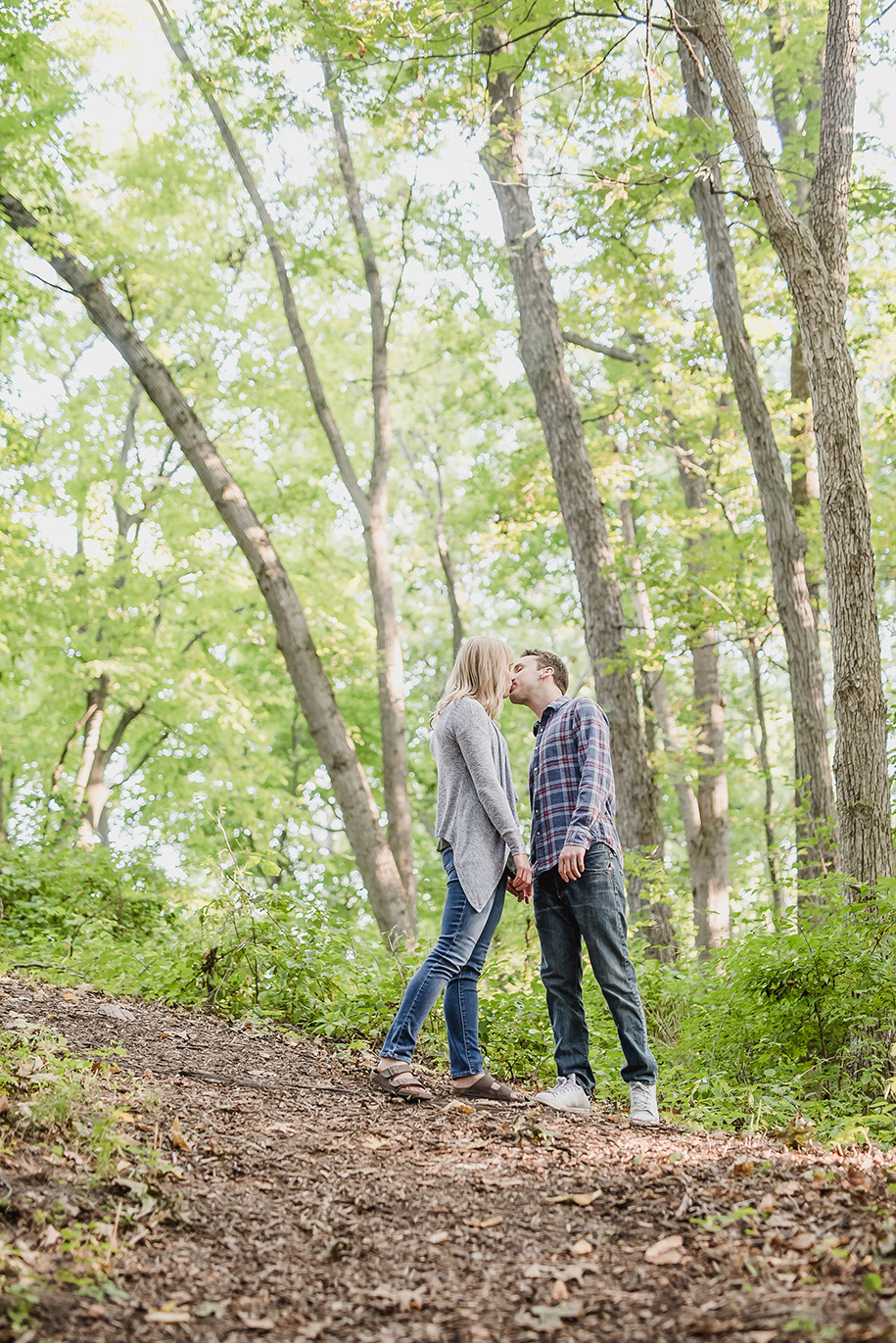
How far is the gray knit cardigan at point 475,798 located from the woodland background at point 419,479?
148cm

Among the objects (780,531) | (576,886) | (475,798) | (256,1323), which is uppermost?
(780,531)

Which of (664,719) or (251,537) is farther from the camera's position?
(664,719)

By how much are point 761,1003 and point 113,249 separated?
912 centimetres

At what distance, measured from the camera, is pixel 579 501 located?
9344mm

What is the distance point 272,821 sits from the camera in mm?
16375

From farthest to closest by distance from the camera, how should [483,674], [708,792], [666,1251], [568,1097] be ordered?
1. [708,792]
2. [483,674]
3. [568,1097]
4. [666,1251]

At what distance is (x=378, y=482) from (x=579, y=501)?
3917 mm

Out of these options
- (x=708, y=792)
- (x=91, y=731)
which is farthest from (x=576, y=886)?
(x=91, y=731)

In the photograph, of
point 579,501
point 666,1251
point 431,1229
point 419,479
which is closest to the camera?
point 666,1251

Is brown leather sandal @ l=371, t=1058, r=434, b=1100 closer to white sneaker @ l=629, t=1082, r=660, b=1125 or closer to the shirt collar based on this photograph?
white sneaker @ l=629, t=1082, r=660, b=1125

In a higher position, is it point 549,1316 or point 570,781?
point 570,781

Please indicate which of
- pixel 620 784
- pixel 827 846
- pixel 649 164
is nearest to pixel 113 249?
pixel 649 164

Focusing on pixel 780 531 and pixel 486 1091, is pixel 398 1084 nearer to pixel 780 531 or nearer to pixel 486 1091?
pixel 486 1091

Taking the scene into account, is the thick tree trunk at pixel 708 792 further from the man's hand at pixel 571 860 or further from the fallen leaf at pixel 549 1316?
the fallen leaf at pixel 549 1316
